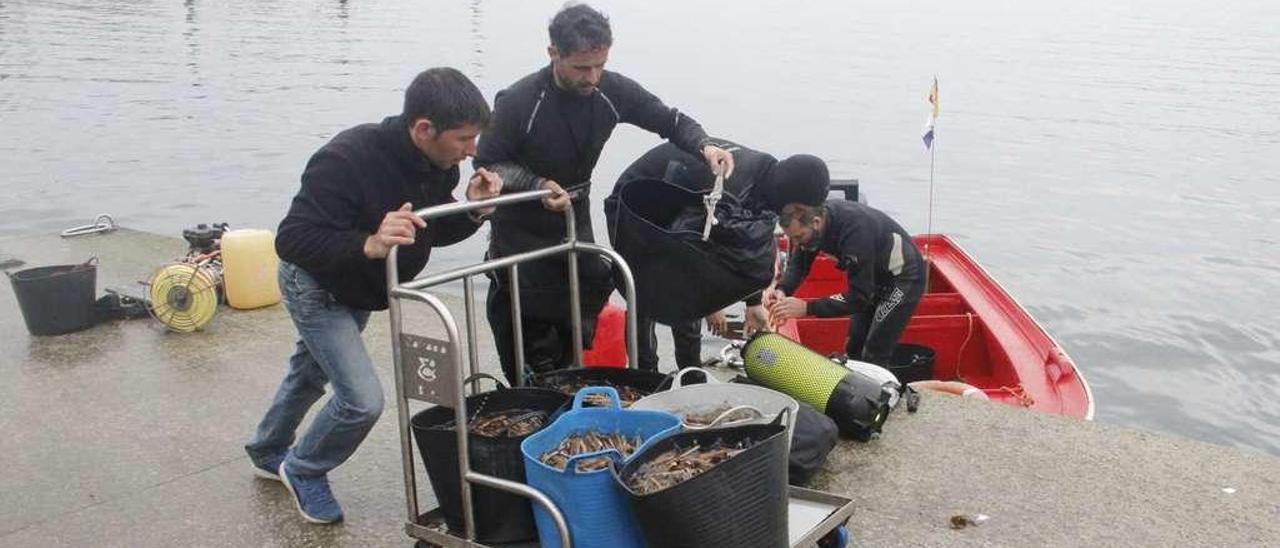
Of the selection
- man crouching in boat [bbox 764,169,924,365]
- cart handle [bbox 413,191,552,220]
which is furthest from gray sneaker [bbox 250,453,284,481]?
man crouching in boat [bbox 764,169,924,365]

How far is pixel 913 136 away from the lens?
89.5ft

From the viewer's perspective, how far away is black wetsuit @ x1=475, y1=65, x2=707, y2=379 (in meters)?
4.60

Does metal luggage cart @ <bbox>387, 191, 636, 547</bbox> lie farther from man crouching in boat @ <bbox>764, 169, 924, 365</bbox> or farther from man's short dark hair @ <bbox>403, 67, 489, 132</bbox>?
man crouching in boat @ <bbox>764, 169, 924, 365</bbox>

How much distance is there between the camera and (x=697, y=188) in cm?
530

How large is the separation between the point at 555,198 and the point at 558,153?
0.46 m

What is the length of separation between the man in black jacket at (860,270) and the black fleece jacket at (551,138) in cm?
104

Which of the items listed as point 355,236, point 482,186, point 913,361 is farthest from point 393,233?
point 913,361

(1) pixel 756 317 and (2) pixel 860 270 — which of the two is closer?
(1) pixel 756 317

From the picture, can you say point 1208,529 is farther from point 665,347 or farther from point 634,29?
point 634,29

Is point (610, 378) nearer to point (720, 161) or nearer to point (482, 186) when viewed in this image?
point (482, 186)

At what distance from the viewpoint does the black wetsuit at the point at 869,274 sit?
607cm

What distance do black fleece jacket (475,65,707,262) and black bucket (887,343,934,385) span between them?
290 cm

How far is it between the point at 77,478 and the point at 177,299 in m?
2.13

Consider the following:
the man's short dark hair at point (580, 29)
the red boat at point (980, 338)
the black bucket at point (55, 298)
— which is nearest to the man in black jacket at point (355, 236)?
the man's short dark hair at point (580, 29)
